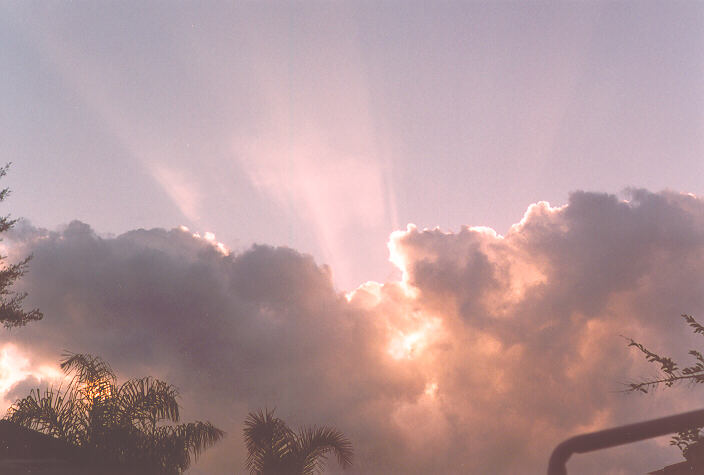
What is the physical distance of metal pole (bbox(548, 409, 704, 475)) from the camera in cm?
196

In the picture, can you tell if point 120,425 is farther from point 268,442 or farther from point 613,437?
point 613,437

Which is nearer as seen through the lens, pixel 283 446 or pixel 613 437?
pixel 613 437

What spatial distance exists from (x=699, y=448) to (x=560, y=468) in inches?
138

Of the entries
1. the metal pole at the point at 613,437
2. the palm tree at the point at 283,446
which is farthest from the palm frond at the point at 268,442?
the metal pole at the point at 613,437

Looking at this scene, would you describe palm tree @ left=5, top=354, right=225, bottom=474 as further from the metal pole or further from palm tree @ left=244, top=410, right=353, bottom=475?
the metal pole

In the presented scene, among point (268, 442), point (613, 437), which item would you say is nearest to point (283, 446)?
point (268, 442)

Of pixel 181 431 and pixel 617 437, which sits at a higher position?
pixel 181 431

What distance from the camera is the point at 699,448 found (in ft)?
15.1

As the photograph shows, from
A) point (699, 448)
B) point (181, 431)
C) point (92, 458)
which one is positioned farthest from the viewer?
point (181, 431)

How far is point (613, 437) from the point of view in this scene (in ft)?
6.70

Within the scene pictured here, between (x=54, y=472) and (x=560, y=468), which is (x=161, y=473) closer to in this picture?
(x=54, y=472)

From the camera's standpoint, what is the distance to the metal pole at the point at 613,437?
1.96 metres

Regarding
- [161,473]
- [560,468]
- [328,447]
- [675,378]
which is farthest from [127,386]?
[560,468]

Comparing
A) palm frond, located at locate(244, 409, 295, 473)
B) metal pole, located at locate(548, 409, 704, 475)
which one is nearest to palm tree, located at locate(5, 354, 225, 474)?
palm frond, located at locate(244, 409, 295, 473)
